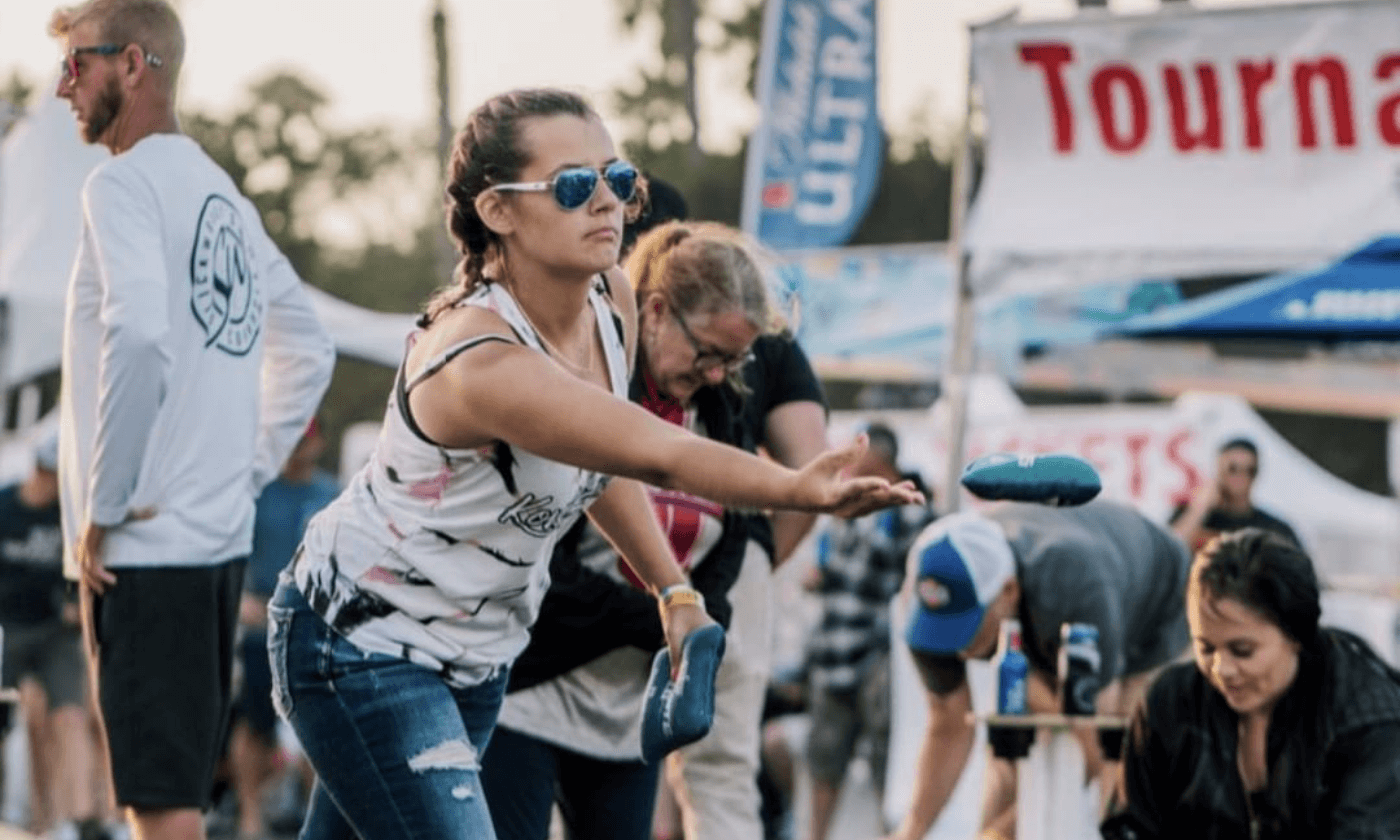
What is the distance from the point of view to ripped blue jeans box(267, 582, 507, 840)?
342 cm

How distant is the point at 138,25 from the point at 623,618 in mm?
1532

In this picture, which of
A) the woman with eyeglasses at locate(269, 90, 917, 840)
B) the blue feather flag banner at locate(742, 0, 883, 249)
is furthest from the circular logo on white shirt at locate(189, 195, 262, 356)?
the blue feather flag banner at locate(742, 0, 883, 249)

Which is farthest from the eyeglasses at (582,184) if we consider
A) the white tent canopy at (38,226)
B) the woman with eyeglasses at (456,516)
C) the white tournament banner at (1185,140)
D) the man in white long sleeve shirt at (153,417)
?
the white tent canopy at (38,226)

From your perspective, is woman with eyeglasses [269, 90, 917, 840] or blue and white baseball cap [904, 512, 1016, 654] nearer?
woman with eyeglasses [269, 90, 917, 840]

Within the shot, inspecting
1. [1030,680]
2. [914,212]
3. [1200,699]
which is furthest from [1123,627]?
[914,212]

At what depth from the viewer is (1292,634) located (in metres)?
4.75

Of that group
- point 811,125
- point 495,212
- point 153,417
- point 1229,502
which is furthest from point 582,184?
point 811,125

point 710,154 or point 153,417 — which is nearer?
point 153,417

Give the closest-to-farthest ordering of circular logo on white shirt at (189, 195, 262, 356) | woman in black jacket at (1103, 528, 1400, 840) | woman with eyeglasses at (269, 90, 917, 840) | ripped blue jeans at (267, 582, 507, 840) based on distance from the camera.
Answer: woman with eyeglasses at (269, 90, 917, 840) < ripped blue jeans at (267, 582, 507, 840) < woman in black jacket at (1103, 528, 1400, 840) < circular logo on white shirt at (189, 195, 262, 356)

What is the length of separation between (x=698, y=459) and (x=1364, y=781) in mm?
2245

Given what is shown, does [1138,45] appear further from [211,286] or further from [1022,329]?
[211,286]

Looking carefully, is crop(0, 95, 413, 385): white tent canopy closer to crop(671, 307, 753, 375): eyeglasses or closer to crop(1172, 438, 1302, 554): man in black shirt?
crop(1172, 438, 1302, 554): man in black shirt

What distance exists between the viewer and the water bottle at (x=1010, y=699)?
587 cm

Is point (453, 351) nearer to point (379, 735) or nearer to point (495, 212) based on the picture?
point (495, 212)
